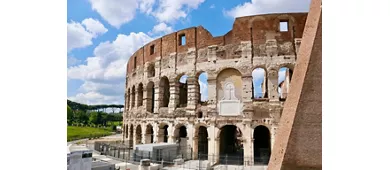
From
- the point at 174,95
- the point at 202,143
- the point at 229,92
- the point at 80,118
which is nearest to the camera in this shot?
the point at 229,92

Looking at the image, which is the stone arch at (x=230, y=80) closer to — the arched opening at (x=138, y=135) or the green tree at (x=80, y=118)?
the arched opening at (x=138, y=135)

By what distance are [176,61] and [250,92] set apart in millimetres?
5356

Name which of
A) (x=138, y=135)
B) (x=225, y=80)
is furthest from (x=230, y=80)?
(x=138, y=135)

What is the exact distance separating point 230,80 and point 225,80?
0.30 m

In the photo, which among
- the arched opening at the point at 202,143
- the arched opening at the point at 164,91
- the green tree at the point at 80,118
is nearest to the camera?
the arched opening at the point at 202,143

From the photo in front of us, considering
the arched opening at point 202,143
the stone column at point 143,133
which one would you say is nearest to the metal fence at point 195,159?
the arched opening at point 202,143

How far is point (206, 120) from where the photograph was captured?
1452 centimetres

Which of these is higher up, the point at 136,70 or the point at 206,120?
the point at 136,70

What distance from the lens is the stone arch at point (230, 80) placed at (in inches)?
560

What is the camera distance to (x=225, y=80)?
48.0 feet

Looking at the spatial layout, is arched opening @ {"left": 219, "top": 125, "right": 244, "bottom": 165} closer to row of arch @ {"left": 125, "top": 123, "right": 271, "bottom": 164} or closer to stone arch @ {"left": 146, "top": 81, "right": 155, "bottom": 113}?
row of arch @ {"left": 125, "top": 123, "right": 271, "bottom": 164}

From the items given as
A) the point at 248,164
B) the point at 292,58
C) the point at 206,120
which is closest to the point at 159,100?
the point at 206,120

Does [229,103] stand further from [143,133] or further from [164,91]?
[143,133]

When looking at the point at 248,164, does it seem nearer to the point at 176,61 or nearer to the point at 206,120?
the point at 206,120
